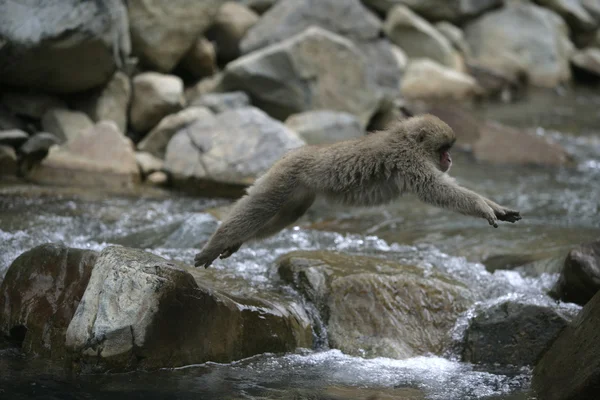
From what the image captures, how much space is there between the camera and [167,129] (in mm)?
10055

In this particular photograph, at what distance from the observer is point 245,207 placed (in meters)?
5.79

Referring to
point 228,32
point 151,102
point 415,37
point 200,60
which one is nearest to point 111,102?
point 151,102

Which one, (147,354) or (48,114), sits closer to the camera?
(147,354)

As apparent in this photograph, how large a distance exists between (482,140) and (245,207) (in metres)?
A: 6.90

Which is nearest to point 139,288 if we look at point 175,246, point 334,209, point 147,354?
point 147,354

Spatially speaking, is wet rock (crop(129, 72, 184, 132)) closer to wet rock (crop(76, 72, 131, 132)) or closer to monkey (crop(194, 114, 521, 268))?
wet rock (crop(76, 72, 131, 132))

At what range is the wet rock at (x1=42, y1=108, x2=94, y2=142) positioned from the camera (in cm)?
980

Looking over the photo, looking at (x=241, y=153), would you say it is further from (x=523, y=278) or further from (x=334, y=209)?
(x=523, y=278)

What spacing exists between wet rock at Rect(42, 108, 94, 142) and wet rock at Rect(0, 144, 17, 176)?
1.01 meters

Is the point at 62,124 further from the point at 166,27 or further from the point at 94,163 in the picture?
the point at 166,27

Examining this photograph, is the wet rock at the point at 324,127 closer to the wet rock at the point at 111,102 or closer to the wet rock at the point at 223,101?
the wet rock at the point at 223,101

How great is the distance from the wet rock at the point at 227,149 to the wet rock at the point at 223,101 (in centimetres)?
110

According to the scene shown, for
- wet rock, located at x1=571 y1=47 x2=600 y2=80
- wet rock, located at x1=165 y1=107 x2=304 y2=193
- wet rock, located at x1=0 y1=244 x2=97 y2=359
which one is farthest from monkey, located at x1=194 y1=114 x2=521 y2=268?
wet rock, located at x1=571 y1=47 x2=600 y2=80

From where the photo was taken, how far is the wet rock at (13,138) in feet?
29.0
